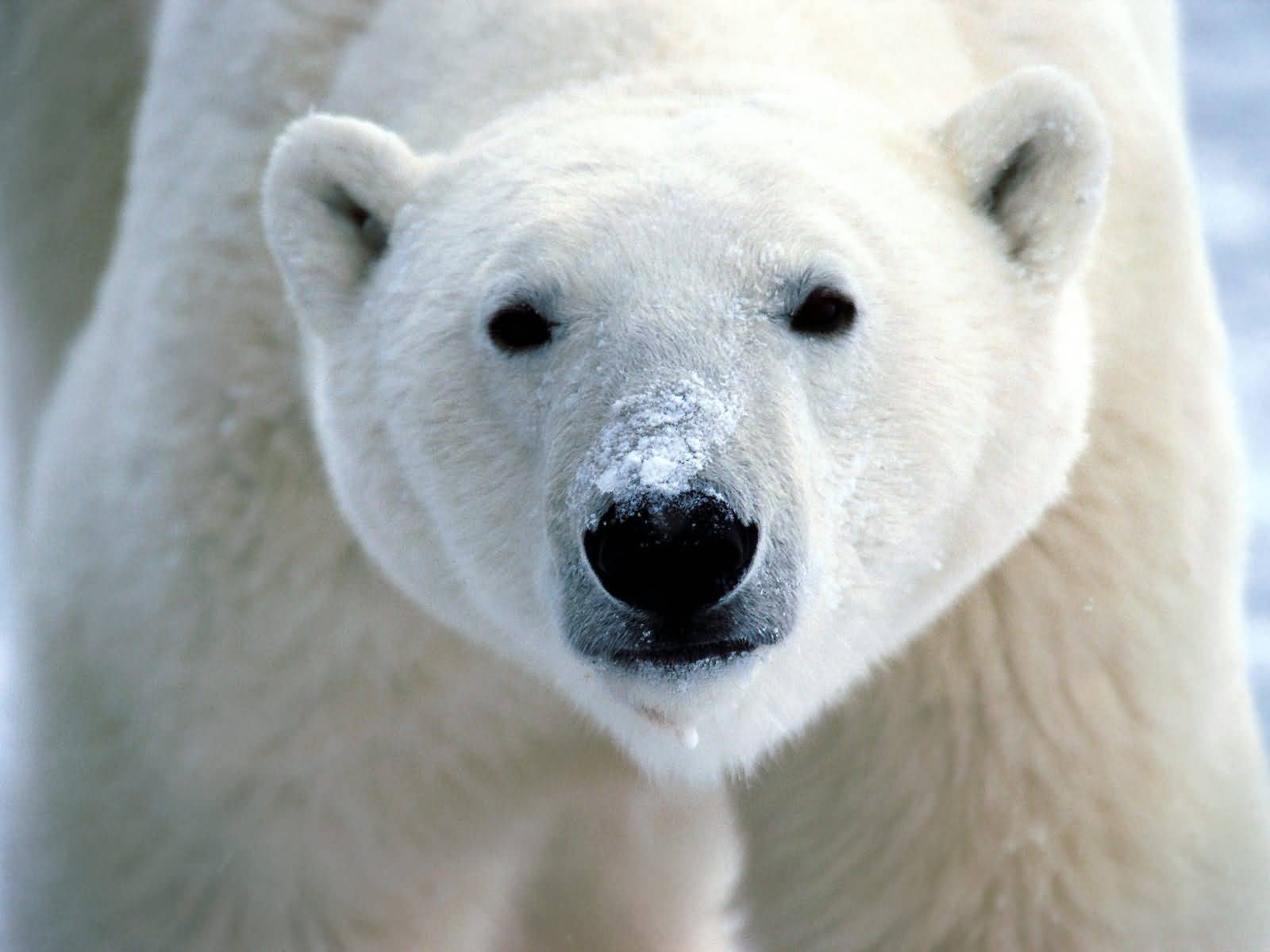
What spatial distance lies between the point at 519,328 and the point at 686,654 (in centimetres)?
44

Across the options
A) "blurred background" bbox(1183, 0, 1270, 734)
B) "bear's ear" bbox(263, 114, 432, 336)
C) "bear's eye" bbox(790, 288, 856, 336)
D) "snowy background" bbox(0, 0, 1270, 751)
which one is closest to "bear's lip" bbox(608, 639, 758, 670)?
"bear's eye" bbox(790, 288, 856, 336)

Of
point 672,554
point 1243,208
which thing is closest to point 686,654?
point 672,554

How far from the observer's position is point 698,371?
7.64 ft

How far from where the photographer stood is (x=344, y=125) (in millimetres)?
2666

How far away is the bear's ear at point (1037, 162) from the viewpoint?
2.65m

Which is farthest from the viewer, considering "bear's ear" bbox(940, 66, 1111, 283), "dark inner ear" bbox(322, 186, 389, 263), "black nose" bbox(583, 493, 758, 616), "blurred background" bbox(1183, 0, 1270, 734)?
"blurred background" bbox(1183, 0, 1270, 734)

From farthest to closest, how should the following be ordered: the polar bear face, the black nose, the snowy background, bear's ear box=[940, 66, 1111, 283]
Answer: the snowy background, bear's ear box=[940, 66, 1111, 283], the polar bear face, the black nose

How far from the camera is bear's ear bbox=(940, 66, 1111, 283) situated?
2.65m

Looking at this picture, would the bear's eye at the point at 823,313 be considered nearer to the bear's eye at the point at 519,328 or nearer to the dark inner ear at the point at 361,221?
the bear's eye at the point at 519,328

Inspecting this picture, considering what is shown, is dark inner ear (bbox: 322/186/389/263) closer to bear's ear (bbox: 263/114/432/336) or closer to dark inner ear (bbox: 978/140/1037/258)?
bear's ear (bbox: 263/114/432/336)

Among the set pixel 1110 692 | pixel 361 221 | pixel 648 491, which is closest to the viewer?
pixel 648 491

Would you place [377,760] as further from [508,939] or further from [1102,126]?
[1102,126]

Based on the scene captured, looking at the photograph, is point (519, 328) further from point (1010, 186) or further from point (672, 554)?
point (1010, 186)

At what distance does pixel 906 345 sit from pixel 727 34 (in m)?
0.60
